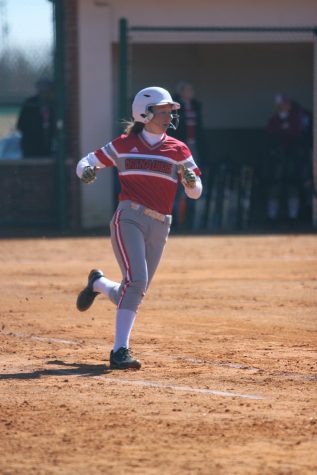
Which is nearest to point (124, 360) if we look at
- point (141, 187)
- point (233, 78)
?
point (141, 187)

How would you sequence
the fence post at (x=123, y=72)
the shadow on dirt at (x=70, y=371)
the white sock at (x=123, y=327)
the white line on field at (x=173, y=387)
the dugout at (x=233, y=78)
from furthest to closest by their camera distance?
1. the dugout at (x=233, y=78)
2. the fence post at (x=123, y=72)
3. the white sock at (x=123, y=327)
4. the shadow on dirt at (x=70, y=371)
5. the white line on field at (x=173, y=387)

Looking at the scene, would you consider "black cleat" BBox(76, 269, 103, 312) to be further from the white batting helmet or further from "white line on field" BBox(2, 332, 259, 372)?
the white batting helmet

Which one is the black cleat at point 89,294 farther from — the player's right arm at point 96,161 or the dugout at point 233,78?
the dugout at point 233,78

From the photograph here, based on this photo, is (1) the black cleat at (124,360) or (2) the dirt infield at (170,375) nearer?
(2) the dirt infield at (170,375)

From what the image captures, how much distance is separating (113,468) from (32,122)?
1308 centimetres

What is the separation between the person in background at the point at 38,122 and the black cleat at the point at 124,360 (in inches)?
413

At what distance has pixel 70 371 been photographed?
25.7 feet

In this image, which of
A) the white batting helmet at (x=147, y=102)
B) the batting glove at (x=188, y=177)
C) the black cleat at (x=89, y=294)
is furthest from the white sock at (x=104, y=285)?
the white batting helmet at (x=147, y=102)

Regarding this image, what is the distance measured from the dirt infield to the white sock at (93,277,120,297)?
43 centimetres

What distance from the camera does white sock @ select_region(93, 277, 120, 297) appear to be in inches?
339

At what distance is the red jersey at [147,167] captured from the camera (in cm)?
802

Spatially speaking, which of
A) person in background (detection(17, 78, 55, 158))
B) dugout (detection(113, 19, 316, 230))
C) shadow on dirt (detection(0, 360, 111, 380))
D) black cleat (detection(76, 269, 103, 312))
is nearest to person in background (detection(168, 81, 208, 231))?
person in background (detection(17, 78, 55, 158))

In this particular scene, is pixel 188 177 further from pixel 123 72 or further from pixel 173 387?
pixel 123 72

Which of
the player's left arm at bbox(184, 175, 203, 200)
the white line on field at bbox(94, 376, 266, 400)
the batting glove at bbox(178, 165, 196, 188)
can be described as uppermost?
the batting glove at bbox(178, 165, 196, 188)
